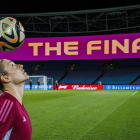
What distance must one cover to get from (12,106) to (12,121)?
0.12 m

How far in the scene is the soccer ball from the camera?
5.91 meters

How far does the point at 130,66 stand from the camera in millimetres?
33562

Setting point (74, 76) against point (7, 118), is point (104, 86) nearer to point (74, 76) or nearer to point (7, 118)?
point (74, 76)

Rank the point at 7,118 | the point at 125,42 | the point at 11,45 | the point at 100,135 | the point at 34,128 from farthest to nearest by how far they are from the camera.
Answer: the point at 125,42
the point at 11,45
the point at 34,128
the point at 100,135
the point at 7,118

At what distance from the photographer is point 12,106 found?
1.61m

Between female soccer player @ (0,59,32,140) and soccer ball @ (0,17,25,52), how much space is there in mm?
4370

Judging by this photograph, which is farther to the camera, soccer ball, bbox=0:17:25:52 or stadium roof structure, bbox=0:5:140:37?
stadium roof structure, bbox=0:5:140:37

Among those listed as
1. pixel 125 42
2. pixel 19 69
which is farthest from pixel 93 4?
pixel 19 69

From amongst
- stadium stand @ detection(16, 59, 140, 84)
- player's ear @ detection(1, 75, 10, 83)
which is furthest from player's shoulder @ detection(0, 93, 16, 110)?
stadium stand @ detection(16, 59, 140, 84)

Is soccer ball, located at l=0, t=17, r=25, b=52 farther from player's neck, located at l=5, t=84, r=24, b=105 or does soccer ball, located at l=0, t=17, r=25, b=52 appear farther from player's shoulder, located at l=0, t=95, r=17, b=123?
player's shoulder, located at l=0, t=95, r=17, b=123

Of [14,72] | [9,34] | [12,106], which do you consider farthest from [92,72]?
[12,106]

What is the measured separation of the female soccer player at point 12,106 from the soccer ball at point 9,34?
4.37 meters

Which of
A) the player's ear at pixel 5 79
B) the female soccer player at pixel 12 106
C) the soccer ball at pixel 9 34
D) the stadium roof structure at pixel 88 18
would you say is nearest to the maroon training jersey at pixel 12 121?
the female soccer player at pixel 12 106

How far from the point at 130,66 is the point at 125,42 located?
6809 mm
